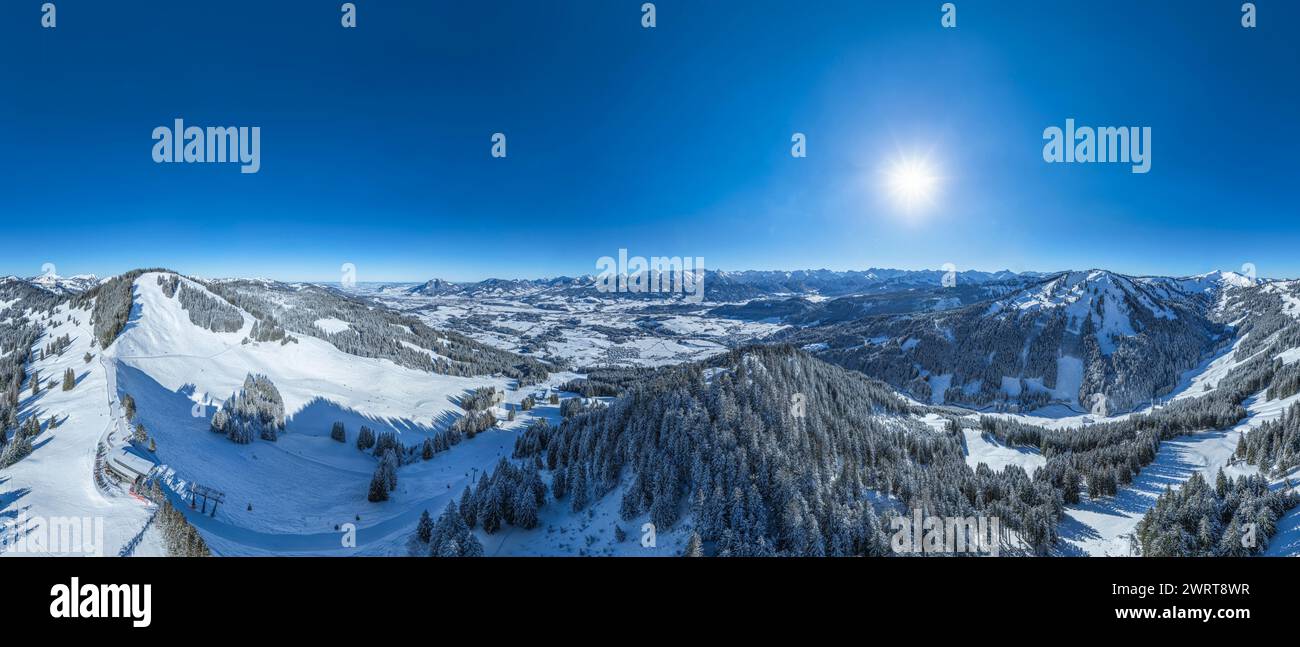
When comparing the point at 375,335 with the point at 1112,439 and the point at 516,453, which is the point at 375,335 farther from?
the point at 1112,439

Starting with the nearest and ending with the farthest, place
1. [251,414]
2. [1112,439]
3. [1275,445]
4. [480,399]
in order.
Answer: [1275,445] → [251,414] → [1112,439] → [480,399]

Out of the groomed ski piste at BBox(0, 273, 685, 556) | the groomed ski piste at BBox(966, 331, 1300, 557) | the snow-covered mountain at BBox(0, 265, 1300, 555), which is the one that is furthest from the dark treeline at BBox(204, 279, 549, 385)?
the groomed ski piste at BBox(966, 331, 1300, 557)

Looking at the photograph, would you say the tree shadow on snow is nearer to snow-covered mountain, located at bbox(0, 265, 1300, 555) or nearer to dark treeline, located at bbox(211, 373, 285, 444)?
snow-covered mountain, located at bbox(0, 265, 1300, 555)

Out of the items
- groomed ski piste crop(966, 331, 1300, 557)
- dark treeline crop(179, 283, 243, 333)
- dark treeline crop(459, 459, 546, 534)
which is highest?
dark treeline crop(179, 283, 243, 333)

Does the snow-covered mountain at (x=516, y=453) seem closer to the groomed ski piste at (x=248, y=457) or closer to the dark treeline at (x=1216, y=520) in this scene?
the groomed ski piste at (x=248, y=457)

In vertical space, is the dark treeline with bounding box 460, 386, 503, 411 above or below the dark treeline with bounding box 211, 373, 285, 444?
below

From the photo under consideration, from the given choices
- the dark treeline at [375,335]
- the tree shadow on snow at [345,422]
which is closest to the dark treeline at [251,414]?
Result: the tree shadow on snow at [345,422]

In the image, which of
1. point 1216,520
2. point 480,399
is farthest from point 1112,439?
point 480,399

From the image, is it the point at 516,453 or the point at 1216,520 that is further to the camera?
the point at 516,453

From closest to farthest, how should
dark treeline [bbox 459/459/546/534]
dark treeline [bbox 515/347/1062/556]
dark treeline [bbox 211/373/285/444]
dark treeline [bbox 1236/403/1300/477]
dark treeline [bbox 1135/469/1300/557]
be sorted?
dark treeline [bbox 1135/469/1300/557], dark treeline [bbox 515/347/1062/556], dark treeline [bbox 459/459/546/534], dark treeline [bbox 1236/403/1300/477], dark treeline [bbox 211/373/285/444]
